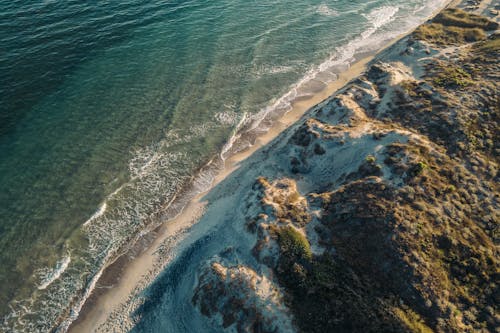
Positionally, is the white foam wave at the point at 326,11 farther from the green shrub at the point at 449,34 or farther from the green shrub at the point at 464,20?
the green shrub at the point at 449,34

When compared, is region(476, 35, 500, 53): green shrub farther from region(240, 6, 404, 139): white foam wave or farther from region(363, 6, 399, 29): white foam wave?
region(363, 6, 399, 29): white foam wave

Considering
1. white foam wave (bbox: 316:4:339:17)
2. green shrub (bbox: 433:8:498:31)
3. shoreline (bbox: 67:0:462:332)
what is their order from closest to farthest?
shoreline (bbox: 67:0:462:332) < green shrub (bbox: 433:8:498:31) < white foam wave (bbox: 316:4:339:17)

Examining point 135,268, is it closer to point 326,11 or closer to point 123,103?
point 123,103

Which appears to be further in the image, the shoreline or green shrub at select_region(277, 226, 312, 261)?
the shoreline

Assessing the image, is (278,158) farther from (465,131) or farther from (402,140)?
(465,131)

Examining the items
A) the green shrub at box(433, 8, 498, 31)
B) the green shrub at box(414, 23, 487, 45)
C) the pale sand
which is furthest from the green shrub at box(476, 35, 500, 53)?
the pale sand

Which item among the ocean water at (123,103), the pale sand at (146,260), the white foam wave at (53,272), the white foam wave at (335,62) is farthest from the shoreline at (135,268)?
the white foam wave at (335,62)

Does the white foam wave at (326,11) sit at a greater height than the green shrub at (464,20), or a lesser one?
lesser

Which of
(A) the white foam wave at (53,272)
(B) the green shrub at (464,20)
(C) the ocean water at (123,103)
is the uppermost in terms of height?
(B) the green shrub at (464,20)
